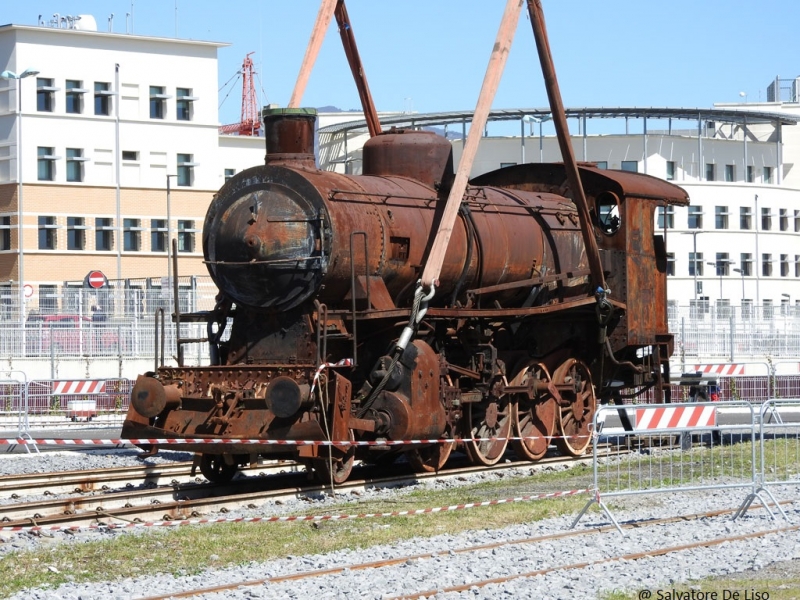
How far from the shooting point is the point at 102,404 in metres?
29.2

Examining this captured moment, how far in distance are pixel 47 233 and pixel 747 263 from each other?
131 ft

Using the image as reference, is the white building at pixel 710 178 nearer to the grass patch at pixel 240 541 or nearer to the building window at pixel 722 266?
the building window at pixel 722 266

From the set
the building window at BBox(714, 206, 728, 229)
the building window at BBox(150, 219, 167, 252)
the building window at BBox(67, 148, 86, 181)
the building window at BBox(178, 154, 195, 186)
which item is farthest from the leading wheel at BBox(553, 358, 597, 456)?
the building window at BBox(714, 206, 728, 229)

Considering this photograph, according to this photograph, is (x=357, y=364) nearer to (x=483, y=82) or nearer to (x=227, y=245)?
(x=227, y=245)

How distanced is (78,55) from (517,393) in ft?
133

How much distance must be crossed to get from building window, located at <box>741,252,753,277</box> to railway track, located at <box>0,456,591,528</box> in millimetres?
58792

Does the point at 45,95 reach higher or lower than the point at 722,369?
higher

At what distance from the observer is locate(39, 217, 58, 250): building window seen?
5269 centimetres

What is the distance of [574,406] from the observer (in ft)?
61.0

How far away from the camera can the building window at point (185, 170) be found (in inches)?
2218

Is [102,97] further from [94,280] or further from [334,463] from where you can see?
[334,463]

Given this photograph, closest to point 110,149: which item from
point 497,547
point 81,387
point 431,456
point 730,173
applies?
point 81,387

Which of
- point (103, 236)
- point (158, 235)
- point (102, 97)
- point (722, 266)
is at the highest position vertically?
point (102, 97)

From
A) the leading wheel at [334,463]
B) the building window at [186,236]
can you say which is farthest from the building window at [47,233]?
the leading wheel at [334,463]
